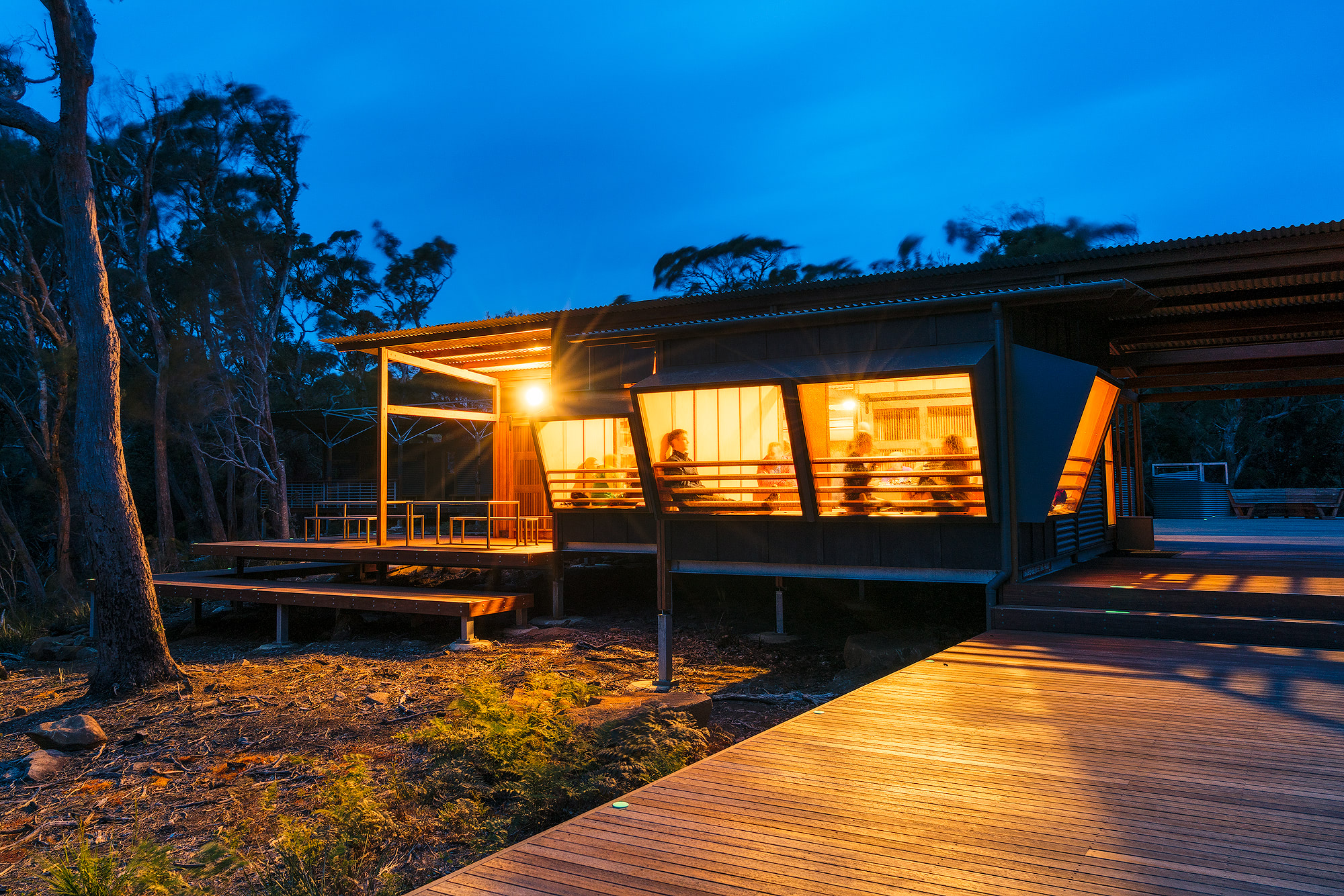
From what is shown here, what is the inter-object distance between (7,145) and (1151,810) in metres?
28.2

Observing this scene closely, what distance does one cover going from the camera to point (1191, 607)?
22.6ft

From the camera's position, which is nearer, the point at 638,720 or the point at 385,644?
the point at 638,720

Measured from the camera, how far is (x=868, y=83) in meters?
166

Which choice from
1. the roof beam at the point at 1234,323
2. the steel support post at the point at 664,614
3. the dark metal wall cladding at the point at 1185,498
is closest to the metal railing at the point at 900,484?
the steel support post at the point at 664,614

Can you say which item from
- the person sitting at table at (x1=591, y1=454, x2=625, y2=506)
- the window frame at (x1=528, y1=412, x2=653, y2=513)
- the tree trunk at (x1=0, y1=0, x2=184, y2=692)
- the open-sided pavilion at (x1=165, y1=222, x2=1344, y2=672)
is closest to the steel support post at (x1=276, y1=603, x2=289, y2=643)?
the open-sided pavilion at (x1=165, y1=222, x2=1344, y2=672)

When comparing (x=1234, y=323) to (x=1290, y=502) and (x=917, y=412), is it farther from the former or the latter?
(x=1290, y=502)

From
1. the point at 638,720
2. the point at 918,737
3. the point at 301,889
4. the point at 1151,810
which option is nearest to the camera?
the point at 1151,810

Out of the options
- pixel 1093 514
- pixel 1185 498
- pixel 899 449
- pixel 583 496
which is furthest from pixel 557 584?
pixel 1185 498

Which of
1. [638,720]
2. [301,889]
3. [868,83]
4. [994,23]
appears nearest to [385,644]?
[638,720]

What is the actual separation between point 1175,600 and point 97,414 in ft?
33.5

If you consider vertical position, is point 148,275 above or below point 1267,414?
above

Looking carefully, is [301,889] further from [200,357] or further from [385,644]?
[200,357]

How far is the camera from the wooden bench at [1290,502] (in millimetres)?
22938

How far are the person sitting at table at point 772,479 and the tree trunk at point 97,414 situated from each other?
6497mm
